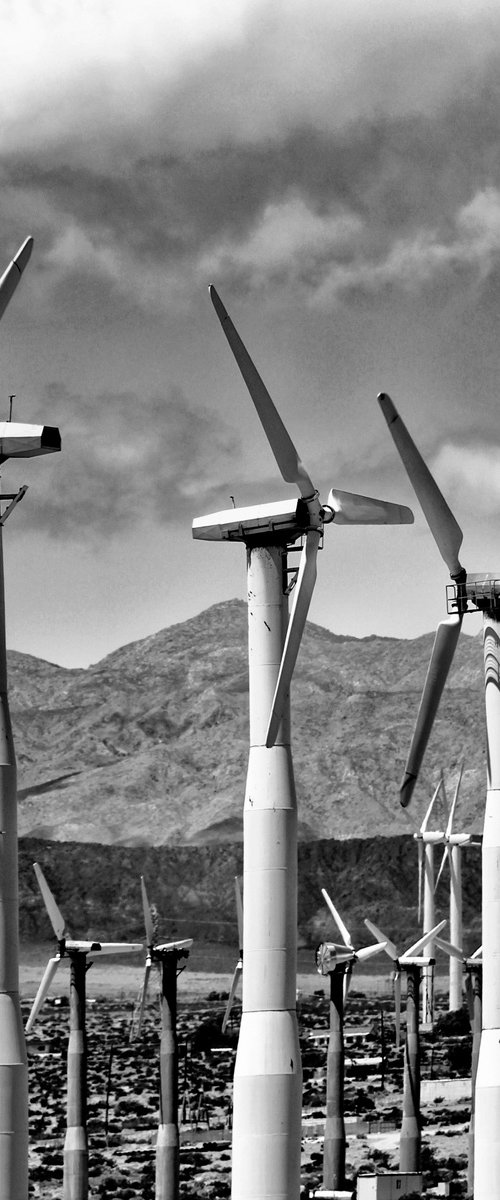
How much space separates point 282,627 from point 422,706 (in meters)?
3.31

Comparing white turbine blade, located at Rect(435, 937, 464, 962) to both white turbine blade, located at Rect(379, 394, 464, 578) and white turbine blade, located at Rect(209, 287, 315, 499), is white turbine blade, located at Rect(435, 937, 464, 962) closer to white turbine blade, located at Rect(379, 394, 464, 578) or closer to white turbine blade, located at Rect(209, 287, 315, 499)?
white turbine blade, located at Rect(379, 394, 464, 578)

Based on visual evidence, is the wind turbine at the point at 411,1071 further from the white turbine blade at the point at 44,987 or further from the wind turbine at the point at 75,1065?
the white turbine blade at the point at 44,987

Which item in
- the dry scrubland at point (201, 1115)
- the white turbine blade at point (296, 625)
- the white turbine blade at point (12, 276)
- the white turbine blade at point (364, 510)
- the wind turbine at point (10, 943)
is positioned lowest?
the dry scrubland at point (201, 1115)

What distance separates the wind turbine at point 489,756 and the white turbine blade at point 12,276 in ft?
31.3

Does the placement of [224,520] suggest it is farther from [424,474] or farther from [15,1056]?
[15,1056]

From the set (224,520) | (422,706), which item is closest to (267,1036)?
(422,706)

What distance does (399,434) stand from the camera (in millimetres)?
41344

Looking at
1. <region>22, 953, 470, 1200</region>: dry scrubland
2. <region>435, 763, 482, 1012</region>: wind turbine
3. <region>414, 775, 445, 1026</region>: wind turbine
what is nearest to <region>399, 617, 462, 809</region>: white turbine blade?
<region>22, 953, 470, 1200</region>: dry scrubland

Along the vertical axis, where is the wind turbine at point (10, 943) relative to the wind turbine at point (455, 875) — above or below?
below

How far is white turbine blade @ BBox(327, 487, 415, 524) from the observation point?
4262 centimetres

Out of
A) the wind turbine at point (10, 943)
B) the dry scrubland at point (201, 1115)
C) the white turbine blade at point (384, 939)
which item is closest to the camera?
the wind turbine at point (10, 943)

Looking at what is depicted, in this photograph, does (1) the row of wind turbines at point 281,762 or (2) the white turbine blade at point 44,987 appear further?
(2) the white turbine blade at point 44,987

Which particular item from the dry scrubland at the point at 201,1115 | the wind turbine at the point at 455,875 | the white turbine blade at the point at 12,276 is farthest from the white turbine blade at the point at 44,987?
the white turbine blade at the point at 12,276

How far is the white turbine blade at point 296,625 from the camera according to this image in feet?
132
